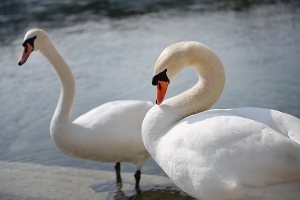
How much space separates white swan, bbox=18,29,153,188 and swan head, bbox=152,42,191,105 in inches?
42.0

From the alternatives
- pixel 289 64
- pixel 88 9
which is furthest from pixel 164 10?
pixel 289 64

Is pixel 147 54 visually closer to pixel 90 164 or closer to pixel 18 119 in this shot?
pixel 18 119

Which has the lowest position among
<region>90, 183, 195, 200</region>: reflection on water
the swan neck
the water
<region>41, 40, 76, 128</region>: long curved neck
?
<region>90, 183, 195, 200</region>: reflection on water

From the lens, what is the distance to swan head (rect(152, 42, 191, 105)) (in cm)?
275

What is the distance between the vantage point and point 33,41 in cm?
402

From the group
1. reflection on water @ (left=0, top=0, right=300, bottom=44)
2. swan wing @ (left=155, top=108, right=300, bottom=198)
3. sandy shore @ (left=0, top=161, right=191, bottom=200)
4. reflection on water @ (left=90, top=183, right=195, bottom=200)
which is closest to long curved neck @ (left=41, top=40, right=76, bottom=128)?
sandy shore @ (left=0, top=161, right=191, bottom=200)

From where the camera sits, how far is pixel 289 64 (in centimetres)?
624

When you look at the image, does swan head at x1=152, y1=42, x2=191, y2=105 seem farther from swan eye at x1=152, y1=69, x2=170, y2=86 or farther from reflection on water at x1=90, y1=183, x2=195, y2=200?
reflection on water at x1=90, y1=183, x2=195, y2=200

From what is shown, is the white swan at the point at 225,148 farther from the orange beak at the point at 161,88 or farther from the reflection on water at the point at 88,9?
the reflection on water at the point at 88,9

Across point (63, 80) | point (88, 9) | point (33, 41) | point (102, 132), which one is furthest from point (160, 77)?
point (88, 9)

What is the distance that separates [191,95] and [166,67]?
0.27m

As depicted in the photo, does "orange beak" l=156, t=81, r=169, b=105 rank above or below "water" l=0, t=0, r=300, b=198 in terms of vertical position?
above

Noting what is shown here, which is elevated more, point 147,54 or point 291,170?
point 291,170

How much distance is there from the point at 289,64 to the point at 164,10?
198 inches
